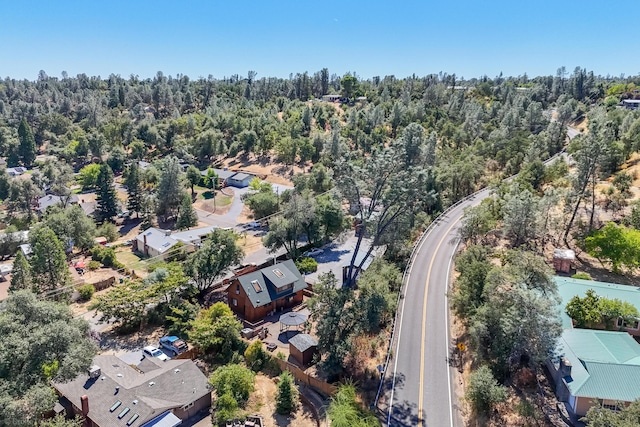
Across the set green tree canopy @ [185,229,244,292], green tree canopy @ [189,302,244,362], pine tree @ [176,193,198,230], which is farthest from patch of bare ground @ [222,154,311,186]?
green tree canopy @ [189,302,244,362]

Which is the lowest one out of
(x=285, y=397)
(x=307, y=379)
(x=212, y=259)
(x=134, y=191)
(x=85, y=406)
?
(x=307, y=379)

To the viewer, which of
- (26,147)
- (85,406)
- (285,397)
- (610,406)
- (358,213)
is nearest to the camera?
(610,406)

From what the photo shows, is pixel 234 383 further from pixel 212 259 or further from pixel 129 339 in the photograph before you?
pixel 212 259

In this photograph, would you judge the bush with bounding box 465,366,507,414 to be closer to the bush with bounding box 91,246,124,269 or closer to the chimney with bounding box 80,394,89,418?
the chimney with bounding box 80,394,89,418

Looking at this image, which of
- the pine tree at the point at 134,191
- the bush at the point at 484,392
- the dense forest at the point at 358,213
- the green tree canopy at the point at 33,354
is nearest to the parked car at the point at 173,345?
the dense forest at the point at 358,213

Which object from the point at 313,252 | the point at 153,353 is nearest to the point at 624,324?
the point at 313,252
